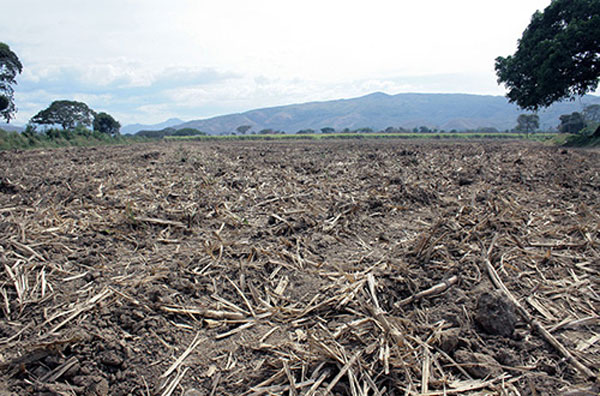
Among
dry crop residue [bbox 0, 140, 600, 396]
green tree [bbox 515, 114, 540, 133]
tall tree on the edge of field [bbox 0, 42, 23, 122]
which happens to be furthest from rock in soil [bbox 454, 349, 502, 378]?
green tree [bbox 515, 114, 540, 133]

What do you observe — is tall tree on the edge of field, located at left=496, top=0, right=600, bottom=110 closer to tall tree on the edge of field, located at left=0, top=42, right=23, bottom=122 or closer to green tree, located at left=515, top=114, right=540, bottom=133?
tall tree on the edge of field, located at left=0, top=42, right=23, bottom=122

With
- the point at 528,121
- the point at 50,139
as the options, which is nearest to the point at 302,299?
the point at 50,139

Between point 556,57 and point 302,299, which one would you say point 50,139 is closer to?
point 302,299

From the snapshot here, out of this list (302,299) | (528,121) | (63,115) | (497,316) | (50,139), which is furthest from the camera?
(528,121)

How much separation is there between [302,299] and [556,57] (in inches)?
975

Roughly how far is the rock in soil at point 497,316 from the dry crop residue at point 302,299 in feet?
0.05

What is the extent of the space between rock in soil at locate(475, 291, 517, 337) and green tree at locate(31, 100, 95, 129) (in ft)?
234

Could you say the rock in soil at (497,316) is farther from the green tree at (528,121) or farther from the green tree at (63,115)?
the green tree at (528,121)

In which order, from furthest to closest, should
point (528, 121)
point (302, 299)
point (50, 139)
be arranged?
point (528, 121) < point (50, 139) < point (302, 299)

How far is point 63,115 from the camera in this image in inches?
2437

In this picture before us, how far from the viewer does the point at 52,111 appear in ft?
200

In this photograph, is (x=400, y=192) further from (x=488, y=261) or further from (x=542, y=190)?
(x=488, y=261)

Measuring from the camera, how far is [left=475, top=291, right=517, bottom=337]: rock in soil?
2574 millimetres

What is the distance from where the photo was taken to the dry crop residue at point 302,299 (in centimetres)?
232
